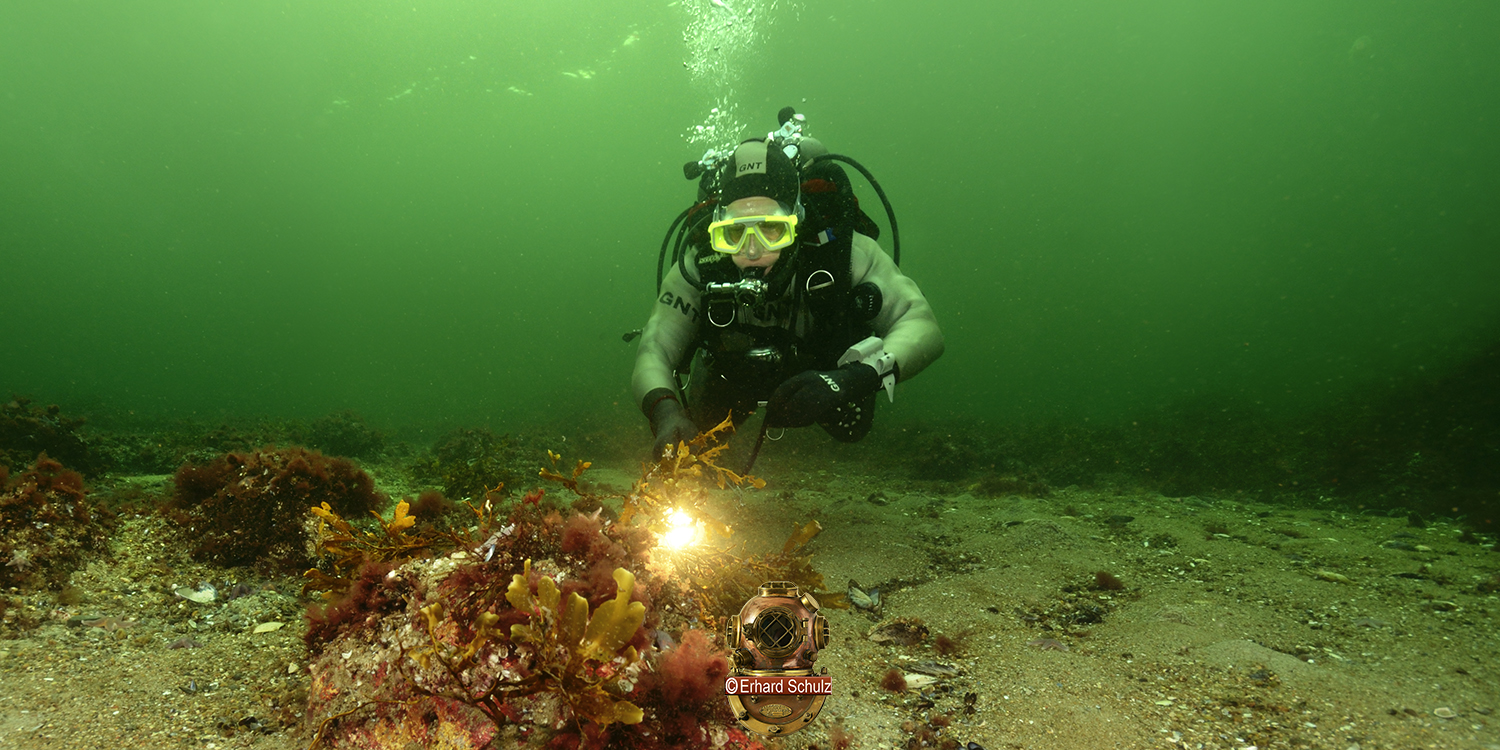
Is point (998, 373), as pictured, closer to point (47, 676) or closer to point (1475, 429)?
point (1475, 429)

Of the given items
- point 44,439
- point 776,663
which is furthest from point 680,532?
point 44,439

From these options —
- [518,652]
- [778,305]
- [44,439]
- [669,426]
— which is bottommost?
[518,652]

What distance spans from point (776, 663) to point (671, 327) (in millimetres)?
3817

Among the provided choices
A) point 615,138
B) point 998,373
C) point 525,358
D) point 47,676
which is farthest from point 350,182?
point 47,676

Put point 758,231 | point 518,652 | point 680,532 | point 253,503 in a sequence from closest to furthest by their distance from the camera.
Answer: point 518,652 < point 680,532 < point 253,503 < point 758,231

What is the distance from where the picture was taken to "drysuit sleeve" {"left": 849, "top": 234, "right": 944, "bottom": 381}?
4.29 meters

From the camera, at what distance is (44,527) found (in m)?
2.77

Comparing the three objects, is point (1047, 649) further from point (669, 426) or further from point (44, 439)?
point (44, 439)

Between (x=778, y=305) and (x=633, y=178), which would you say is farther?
(x=633, y=178)

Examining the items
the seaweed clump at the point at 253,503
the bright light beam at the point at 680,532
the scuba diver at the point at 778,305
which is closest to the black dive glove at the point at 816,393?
the scuba diver at the point at 778,305

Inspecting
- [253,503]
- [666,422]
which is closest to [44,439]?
[253,503]

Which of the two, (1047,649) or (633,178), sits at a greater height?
(633,178)

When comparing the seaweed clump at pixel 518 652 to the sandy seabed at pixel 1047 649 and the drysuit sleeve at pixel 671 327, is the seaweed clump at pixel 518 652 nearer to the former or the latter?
the sandy seabed at pixel 1047 649

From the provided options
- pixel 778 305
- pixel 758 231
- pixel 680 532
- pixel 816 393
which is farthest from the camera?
pixel 778 305
